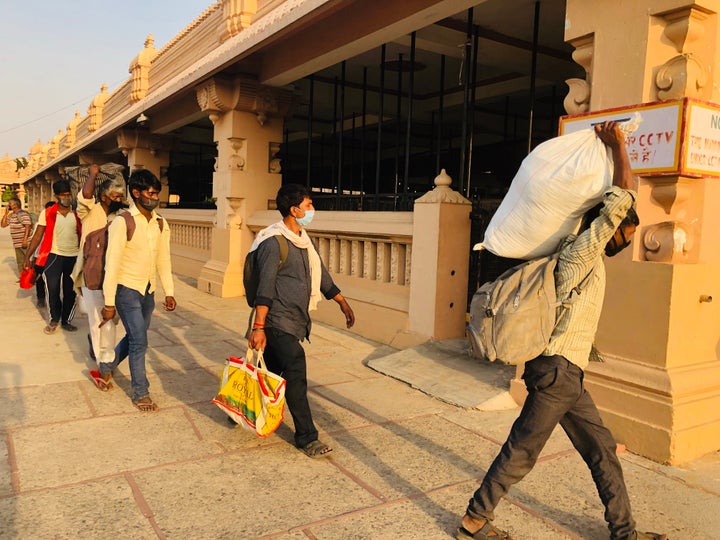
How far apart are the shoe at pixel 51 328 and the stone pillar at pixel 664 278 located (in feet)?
19.0

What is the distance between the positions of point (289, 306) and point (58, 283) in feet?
14.6

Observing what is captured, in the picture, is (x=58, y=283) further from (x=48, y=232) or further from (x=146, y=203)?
(x=146, y=203)

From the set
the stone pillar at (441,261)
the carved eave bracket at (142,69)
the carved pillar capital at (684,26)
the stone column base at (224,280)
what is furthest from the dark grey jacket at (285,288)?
the carved eave bracket at (142,69)

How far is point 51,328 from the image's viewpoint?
683 centimetres

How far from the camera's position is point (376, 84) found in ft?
34.1

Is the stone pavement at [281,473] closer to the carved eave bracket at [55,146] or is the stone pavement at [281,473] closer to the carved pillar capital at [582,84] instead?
the carved pillar capital at [582,84]

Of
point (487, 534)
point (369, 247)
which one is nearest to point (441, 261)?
point (369, 247)

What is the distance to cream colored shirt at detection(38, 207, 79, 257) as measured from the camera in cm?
683

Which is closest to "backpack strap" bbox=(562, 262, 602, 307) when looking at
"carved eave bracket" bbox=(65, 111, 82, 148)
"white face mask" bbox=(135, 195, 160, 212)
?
"white face mask" bbox=(135, 195, 160, 212)

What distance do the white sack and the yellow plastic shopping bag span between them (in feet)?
5.12

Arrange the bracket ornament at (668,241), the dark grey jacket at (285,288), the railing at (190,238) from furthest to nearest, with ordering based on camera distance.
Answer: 1. the railing at (190,238)
2. the bracket ornament at (668,241)
3. the dark grey jacket at (285,288)

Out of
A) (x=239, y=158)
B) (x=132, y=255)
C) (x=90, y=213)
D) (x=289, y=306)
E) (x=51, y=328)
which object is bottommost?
(x=51, y=328)

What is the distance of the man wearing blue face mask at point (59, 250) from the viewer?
22.4ft

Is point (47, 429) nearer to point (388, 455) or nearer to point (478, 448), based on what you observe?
point (388, 455)
